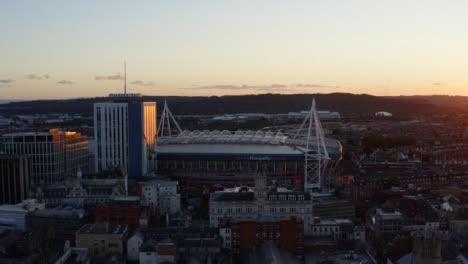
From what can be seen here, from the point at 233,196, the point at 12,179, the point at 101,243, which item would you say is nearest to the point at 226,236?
the point at 233,196

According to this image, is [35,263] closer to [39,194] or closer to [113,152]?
[39,194]

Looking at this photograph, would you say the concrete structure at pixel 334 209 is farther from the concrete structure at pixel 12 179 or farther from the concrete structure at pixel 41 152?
the concrete structure at pixel 41 152

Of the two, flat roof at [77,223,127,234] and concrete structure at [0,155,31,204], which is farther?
concrete structure at [0,155,31,204]

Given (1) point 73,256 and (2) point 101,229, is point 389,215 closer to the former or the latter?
(2) point 101,229

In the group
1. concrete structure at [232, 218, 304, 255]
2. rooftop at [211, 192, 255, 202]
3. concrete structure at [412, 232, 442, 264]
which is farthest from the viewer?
rooftop at [211, 192, 255, 202]

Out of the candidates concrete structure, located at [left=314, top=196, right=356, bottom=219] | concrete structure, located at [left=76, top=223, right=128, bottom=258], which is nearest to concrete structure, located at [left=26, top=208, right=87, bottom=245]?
concrete structure, located at [left=76, top=223, right=128, bottom=258]

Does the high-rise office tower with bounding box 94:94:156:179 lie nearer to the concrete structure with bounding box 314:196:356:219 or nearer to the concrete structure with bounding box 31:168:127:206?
the concrete structure with bounding box 31:168:127:206
